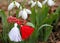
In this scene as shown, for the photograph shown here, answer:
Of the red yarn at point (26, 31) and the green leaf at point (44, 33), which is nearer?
the red yarn at point (26, 31)

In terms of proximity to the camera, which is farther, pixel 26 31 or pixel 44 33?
pixel 44 33

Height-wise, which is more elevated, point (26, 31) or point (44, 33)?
point (26, 31)

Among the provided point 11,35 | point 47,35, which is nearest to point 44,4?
point 47,35

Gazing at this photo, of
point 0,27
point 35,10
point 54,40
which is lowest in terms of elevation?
point 54,40

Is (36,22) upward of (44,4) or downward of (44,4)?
downward

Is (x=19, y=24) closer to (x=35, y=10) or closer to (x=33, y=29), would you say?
(x=33, y=29)

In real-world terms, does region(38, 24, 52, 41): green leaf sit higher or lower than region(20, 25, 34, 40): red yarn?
lower

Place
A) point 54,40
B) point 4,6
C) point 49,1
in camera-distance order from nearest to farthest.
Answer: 1. point 49,1
2. point 54,40
3. point 4,6

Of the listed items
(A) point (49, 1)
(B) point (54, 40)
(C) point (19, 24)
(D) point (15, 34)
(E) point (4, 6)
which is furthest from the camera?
(E) point (4, 6)

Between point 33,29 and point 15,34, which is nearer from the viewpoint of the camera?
point 15,34

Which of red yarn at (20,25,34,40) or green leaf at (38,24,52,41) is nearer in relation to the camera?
red yarn at (20,25,34,40)

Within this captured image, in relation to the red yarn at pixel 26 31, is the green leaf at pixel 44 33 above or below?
below
